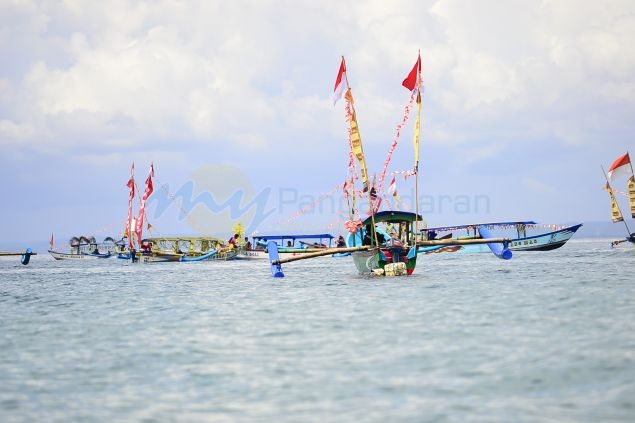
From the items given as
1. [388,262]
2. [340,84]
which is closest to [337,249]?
[388,262]

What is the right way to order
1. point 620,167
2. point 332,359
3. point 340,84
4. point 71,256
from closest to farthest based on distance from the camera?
point 332,359 → point 340,84 → point 620,167 → point 71,256

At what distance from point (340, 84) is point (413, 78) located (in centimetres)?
465

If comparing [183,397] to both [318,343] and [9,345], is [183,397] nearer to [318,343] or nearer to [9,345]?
[318,343]

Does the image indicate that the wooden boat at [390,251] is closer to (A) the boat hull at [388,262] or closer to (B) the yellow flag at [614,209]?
(A) the boat hull at [388,262]

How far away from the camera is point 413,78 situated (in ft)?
137

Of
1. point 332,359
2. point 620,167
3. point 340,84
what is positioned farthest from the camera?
point 620,167

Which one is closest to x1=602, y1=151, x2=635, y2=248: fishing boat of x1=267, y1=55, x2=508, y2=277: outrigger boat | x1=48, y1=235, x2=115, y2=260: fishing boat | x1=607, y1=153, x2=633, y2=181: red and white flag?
x1=607, y1=153, x2=633, y2=181: red and white flag

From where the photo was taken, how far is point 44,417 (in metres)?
12.7

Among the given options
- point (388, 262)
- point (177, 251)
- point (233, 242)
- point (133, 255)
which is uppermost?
point (233, 242)

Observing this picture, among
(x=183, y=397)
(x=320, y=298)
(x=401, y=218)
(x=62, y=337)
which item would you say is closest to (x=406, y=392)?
(x=183, y=397)

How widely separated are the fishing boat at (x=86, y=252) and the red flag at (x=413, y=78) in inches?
3660

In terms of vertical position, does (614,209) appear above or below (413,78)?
below

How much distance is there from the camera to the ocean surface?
1267 cm

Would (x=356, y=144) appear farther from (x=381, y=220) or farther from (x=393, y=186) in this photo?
(x=393, y=186)
